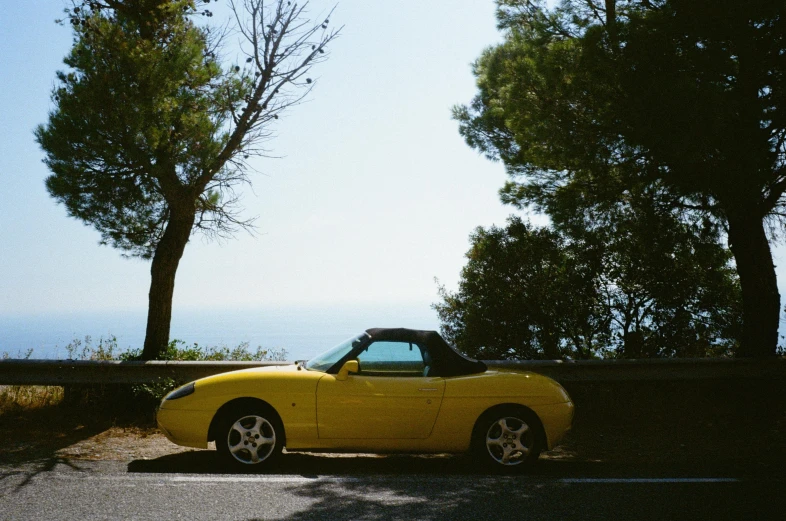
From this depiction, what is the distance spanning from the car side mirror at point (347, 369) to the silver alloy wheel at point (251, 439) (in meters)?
0.80

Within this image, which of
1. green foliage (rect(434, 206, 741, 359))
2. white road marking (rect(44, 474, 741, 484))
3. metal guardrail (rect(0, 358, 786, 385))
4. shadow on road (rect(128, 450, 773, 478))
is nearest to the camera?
white road marking (rect(44, 474, 741, 484))

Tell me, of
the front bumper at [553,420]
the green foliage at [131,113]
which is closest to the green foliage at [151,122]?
the green foliage at [131,113]

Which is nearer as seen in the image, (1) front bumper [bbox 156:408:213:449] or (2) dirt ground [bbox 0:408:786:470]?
(1) front bumper [bbox 156:408:213:449]

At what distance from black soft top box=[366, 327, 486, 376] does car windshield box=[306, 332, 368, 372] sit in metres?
0.17

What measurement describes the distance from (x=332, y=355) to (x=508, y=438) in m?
1.94

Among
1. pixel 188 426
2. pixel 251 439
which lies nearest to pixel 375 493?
pixel 251 439

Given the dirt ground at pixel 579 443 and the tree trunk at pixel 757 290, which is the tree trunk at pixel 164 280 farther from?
the tree trunk at pixel 757 290

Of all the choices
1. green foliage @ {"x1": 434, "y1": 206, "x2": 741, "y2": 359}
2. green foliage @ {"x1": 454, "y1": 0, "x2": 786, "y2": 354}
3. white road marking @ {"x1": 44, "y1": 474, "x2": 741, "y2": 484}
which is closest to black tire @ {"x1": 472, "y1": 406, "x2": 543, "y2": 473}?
white road marking @ {"x1": 44, "y1": 474, "x2": 741, "y2": 484}

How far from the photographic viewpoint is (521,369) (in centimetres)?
874

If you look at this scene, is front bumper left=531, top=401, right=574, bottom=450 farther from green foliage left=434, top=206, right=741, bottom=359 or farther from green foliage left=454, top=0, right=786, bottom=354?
green foliage left=434, top=206, right=741, bottom=359

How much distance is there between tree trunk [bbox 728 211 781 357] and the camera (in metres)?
9.86

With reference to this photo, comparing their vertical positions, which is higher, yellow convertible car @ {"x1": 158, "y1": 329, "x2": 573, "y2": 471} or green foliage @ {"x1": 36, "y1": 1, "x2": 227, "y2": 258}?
green foliage @ {"x1": 36, "y1": 1, "x2": 227, "y2": 258}

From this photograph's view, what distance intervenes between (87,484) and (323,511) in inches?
82.2

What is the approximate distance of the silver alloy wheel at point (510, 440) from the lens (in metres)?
6.41
